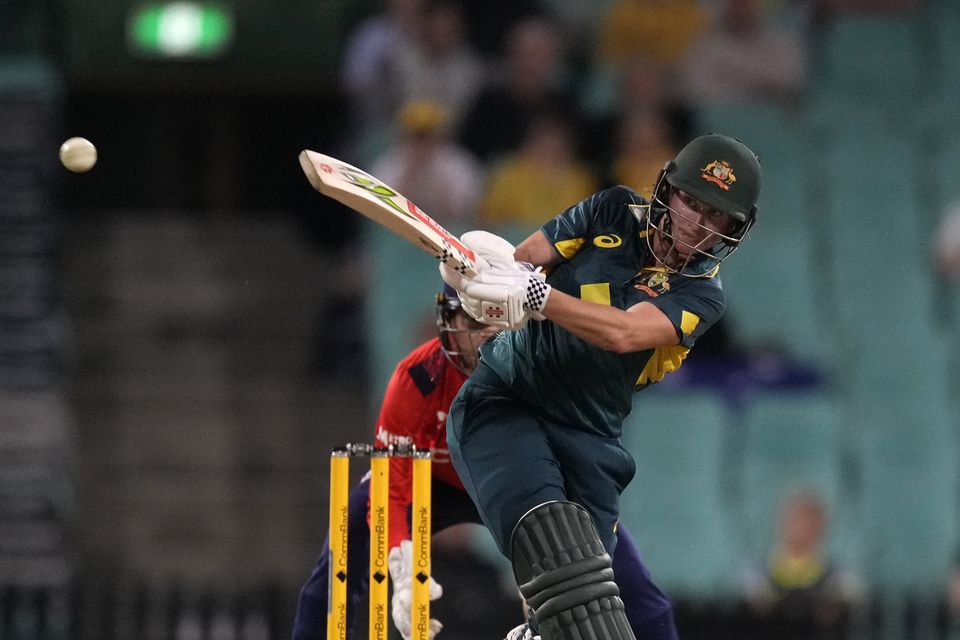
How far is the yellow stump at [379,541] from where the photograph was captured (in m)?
4.50

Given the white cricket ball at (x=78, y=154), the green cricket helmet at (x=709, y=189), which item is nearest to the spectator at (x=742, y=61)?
the green cricket helmet at (x=709, y=189)

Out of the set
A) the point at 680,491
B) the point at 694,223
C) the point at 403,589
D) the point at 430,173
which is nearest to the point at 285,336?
the point at 430,173

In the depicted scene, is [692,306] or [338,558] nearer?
[692,306]

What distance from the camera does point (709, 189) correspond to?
4.46 metres

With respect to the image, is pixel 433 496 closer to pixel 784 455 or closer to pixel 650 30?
pixel 784 455

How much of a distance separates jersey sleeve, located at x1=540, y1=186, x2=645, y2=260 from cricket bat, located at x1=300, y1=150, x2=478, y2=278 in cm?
41

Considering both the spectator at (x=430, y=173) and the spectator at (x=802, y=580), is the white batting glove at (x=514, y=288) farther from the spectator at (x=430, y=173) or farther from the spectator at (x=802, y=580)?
the spectator at (x=430, y=173)

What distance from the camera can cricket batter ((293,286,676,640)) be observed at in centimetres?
515

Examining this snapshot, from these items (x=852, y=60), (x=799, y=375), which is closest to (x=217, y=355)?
(x=799, y=375)

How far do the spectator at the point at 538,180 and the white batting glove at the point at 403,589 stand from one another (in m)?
4.18

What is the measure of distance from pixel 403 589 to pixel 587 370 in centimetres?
99

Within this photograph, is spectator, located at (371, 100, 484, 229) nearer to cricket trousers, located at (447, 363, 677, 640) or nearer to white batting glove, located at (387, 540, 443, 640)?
white batting glove, located at (387, 540, 443, 640)

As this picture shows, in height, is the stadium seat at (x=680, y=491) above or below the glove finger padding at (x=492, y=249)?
below

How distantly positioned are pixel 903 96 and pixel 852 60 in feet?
1.29
